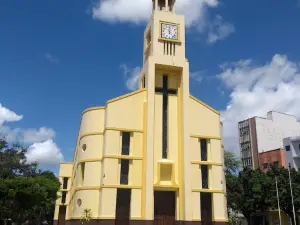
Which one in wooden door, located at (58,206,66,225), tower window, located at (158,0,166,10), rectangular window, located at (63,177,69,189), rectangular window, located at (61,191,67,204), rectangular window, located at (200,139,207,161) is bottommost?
wooden door, located at (58,206,66,225)

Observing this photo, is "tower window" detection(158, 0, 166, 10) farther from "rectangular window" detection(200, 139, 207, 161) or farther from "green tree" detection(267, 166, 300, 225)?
"green tree" detection(267, 166, 300, 225)

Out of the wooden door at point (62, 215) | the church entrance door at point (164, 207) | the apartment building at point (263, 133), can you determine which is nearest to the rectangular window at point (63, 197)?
the wooden door at point (62, 215)

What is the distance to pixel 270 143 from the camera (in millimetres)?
65938

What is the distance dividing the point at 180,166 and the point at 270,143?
4014 cm

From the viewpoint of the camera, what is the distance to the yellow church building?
1154 inches

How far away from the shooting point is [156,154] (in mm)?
31172

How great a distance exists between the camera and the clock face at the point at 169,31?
3441 cm

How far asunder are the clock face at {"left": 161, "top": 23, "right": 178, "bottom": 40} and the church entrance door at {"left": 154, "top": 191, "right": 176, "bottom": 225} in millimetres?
14964

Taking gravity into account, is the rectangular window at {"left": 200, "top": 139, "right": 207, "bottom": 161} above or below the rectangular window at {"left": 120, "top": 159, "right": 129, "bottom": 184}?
above

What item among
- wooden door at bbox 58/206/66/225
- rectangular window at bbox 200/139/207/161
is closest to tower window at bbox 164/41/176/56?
rectangular window at bbox 200/139/207/161

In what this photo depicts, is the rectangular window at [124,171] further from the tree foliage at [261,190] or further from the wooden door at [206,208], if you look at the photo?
the tree foliage at [261,190]

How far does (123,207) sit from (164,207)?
12.6 ft

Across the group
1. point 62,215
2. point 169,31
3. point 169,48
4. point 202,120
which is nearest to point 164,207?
point 202,120

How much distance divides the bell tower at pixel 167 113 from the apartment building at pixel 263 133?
3661cm
